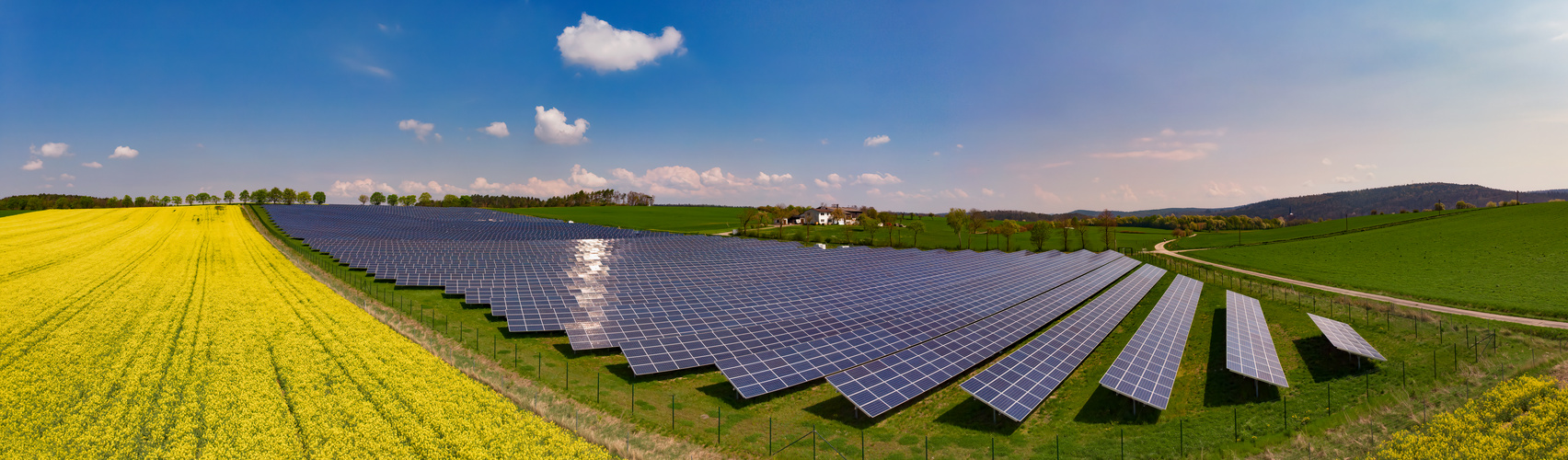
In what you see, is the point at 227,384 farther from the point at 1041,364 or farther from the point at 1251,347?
the point at 1251,347

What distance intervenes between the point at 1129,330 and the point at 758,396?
89.5 ft

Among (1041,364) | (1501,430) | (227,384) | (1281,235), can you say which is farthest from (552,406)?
(1281,235)

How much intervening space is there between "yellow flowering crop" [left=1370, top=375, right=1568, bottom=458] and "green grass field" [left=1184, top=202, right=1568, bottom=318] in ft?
110

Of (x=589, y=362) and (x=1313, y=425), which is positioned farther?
(x=589, y=362)

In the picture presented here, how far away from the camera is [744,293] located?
3397 cm

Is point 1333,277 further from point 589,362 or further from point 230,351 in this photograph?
point 230,351

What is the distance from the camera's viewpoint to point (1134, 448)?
16344 millimetres

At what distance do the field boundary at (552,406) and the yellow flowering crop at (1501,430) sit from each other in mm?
21117

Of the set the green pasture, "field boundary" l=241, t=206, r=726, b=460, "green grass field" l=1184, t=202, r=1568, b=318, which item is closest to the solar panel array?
"field boundary" l=241, t=206, r=726, b=460

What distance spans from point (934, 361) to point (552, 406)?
54.0ft

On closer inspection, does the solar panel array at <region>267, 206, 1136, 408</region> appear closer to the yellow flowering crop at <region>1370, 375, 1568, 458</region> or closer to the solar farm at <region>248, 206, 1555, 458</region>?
the solar farm at <region>248, 206, 1555, 458</region>

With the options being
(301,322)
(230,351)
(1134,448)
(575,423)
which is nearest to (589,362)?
(575,423)

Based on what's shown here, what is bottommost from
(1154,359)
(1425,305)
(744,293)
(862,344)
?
(1425,305)

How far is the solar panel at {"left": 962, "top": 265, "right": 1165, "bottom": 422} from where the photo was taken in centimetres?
1758
